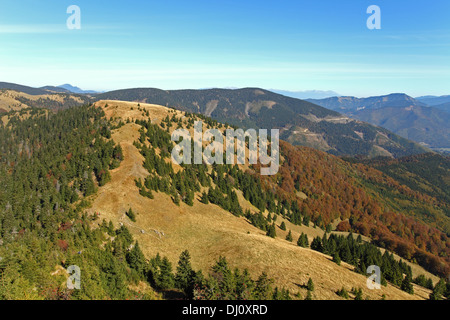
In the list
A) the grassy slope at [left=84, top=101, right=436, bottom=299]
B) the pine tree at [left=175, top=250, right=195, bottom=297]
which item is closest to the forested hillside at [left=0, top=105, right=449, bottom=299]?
the pine tree at [left=175, top=250, right=195, bottom=297]

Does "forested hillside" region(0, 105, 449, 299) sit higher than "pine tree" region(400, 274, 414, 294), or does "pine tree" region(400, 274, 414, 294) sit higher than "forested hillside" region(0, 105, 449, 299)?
"forested hillside" region(0, 105, 449, 299)

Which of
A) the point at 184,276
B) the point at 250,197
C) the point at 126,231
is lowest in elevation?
the point at 250,197

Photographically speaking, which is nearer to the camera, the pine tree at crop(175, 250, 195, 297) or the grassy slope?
the pine tree at crop(175, 250, 195, 297)

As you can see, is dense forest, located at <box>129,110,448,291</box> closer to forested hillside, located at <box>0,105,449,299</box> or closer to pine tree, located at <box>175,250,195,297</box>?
forested hillside, located at <box>0,105,449,299</box>

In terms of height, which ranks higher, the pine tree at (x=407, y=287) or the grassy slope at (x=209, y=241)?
the grassy slope at (x=209, y=241)

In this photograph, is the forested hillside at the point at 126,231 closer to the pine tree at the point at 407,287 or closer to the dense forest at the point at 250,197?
the pine tree at the point at 407,287

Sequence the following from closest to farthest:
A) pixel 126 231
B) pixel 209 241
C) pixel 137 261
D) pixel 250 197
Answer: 1. pixel 137 261
2. pixel 126 231
3. pixel 209 241
4. pixel 250 197

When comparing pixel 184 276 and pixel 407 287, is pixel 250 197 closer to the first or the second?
pixel 407 287

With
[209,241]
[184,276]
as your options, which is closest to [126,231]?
[209,241]

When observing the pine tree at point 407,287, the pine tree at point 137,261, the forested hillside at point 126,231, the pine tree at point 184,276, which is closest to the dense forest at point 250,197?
the forested hillside at point 126,231

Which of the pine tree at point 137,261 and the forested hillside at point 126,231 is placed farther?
the pine tree at point 137,261
